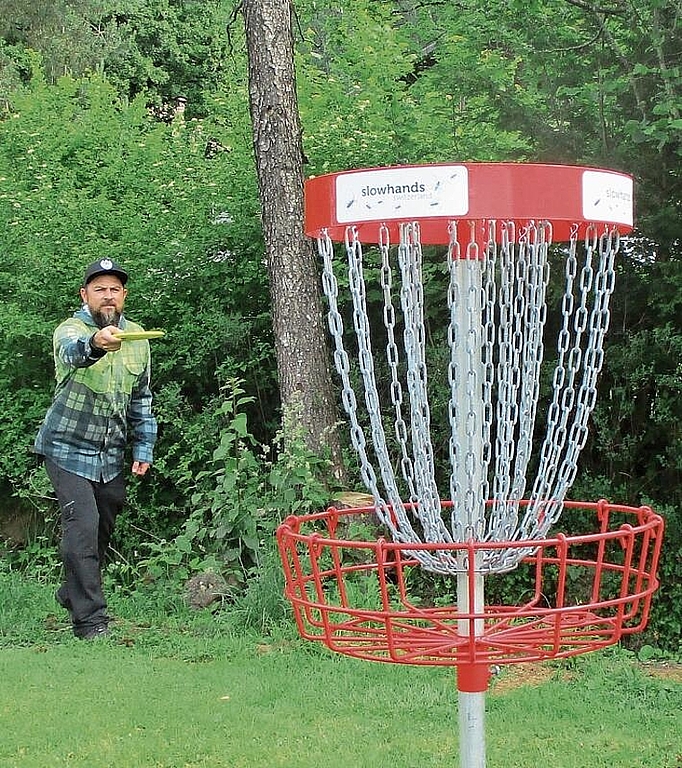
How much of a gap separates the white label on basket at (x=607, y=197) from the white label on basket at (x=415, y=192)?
0.25 m

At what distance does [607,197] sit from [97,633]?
449cm

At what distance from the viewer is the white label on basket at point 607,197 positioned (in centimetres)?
204

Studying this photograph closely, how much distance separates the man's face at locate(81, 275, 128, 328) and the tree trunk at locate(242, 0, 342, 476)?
1515 mm

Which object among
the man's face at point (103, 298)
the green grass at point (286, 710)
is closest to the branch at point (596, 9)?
the man's face at point (103, 298)

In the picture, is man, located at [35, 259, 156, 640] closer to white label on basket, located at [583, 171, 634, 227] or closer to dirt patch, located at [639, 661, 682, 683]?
dirt patch, located at [639, 661, 682, 683]

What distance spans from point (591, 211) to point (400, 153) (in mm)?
5346

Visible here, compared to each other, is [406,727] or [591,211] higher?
[591,211]

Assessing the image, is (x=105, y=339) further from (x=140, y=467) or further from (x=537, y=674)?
(x=537, y=674)

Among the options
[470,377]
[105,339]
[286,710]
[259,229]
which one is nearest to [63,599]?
[286,710]

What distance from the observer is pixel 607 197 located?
207 cm

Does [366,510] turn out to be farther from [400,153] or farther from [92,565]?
[400,153]

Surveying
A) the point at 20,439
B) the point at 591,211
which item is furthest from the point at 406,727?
the point at 20,439

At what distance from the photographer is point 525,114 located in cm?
644

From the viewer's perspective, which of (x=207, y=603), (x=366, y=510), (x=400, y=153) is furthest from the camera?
(x=400, y=153)
